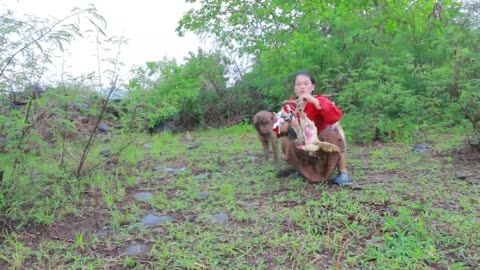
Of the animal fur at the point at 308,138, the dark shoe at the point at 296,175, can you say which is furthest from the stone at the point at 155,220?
the dark shoe at the point at 296,175

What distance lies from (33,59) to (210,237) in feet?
6.84

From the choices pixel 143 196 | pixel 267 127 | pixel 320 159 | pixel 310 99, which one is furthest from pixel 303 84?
pixel 143 196

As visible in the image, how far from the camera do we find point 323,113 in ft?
15.6

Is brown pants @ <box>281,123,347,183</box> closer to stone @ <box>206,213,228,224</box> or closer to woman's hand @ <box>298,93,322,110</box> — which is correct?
woman's hand @ <box>298,93,322,110</box>

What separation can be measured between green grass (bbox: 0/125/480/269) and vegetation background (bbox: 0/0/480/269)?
15mm

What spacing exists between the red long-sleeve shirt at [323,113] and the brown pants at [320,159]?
0.24 ft

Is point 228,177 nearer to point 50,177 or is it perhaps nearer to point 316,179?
point 316,179

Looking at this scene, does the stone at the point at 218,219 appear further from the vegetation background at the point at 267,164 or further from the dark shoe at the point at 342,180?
the dark shoe at the point at 342,180

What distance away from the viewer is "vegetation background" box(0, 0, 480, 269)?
344cm

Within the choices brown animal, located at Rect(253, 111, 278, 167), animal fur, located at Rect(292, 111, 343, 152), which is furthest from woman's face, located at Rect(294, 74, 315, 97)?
brown animal, located at Rect(253, 111, 278, 167)

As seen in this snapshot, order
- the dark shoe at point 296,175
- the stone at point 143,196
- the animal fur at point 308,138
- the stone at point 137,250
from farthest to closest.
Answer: the dark shoe at point 296,175, the stone at point 143,196, the animal fur at point 308,138, the stone at point 137,250

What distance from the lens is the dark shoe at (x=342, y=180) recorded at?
4.76 m

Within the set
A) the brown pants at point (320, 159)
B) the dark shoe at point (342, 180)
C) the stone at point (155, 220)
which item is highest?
the brown pants at point (320, 159)

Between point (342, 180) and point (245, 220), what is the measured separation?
1236mm
